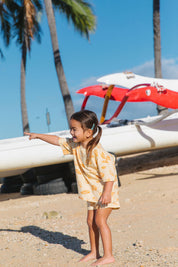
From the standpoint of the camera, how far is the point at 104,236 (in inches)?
91.2

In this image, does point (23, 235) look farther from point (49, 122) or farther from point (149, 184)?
point (49, 122)

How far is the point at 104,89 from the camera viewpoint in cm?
786

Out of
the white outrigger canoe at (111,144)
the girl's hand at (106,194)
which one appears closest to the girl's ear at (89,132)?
the girl's hand at (106,194)

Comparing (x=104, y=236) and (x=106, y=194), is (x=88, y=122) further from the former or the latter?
(x=104, y=236)

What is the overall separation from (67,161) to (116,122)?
2.24m

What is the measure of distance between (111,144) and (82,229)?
8.70ft

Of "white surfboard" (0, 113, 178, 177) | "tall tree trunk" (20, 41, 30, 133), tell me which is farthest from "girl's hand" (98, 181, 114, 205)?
"tall tree trunk" (20, 41, 30, 133)

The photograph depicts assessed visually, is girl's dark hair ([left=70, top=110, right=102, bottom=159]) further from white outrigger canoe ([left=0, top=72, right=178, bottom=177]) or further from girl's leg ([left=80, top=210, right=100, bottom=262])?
white outrigger canoe ([left=0, top=72, right=178, bottom=177])

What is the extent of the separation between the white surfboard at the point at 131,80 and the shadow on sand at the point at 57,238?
11.3 feet

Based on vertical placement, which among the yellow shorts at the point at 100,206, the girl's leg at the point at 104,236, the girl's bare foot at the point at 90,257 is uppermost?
the yellow shorts at the point at 100,206

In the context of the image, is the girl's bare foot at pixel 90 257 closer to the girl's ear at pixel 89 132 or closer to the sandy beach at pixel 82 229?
the sandy beach at pixel 82 229

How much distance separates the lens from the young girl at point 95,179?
233cm

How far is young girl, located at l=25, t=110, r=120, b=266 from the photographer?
7.64 ft

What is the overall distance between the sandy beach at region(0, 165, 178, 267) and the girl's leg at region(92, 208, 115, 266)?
0.23ft
